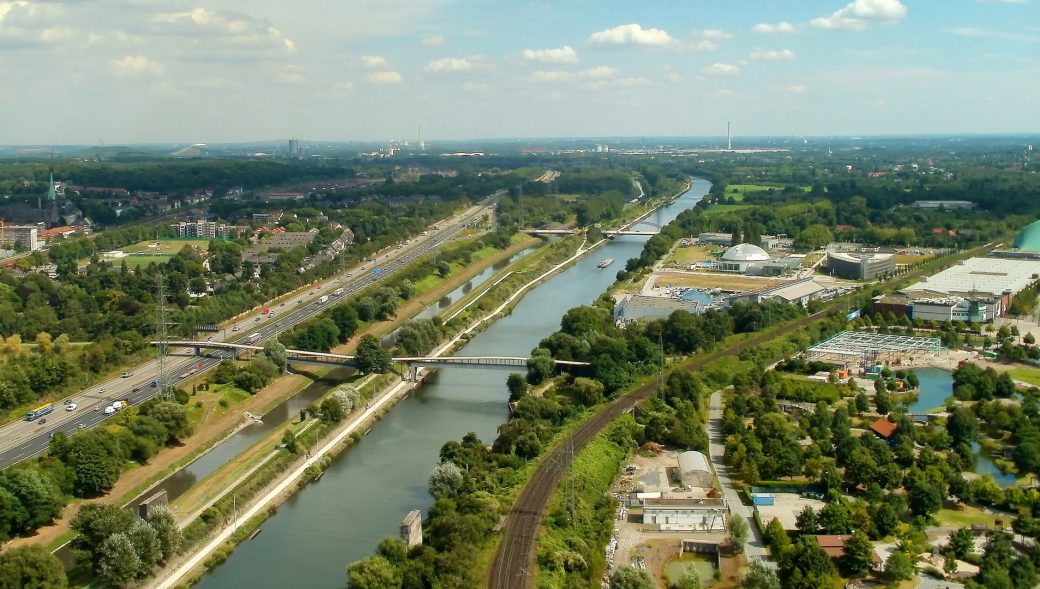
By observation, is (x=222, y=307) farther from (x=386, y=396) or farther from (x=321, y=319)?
(x=386, y=396)

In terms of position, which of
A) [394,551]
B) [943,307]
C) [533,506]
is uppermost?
[943,307]

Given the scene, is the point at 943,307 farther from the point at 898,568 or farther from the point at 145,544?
the point at 145,544

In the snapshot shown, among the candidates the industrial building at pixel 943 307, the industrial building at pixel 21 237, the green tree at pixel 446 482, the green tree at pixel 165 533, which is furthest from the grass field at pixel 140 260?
the industrial building at pixel 943 307

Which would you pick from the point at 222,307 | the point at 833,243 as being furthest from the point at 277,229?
the point at 833,243

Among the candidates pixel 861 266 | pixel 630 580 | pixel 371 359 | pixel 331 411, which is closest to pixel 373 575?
pixel 630 580

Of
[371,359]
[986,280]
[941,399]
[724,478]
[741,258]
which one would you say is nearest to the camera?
[724,478]

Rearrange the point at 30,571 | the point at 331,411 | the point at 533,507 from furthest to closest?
1. the point at 331,411
2. the point at 533,507
3. the point at 30,571

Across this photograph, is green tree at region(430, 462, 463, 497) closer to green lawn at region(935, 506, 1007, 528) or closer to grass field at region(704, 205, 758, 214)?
green lawn at region(935, 506, 1007, 528)
